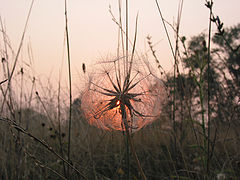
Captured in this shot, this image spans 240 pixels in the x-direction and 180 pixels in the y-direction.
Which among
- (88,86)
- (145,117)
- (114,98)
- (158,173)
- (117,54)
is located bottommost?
(158,173)

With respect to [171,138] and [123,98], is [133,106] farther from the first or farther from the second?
[171,138]

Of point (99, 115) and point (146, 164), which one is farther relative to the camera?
point (146, 164)

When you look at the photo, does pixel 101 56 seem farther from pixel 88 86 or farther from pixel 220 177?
pixel 220 177

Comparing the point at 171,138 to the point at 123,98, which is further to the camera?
the point at 171,138

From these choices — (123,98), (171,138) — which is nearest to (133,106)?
(123,98)

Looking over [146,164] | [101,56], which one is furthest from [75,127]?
[101,56]

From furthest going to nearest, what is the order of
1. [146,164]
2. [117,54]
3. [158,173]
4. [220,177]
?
[146,164]
[158,173]
[220,177]
[117,54]

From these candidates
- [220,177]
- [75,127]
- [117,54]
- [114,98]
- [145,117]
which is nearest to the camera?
[114,98]

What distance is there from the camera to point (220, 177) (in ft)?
6.75

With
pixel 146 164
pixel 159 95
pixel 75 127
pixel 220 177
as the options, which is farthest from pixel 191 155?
pixel 75 127

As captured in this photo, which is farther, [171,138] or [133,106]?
[171,138]

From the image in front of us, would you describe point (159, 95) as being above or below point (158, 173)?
above

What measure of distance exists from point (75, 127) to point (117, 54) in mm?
4970

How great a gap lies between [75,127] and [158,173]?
364 cm
